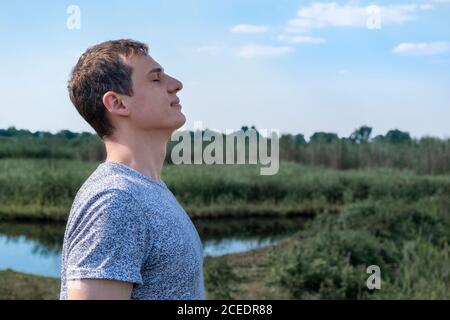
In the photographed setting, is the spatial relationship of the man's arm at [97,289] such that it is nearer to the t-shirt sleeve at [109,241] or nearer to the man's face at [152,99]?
the t-shirt sleeve at [109,241]

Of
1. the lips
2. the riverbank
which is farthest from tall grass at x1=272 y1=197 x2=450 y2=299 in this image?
the lips

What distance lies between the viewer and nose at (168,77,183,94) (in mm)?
1156

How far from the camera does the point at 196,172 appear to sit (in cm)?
684

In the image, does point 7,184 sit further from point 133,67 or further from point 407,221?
point 133,67

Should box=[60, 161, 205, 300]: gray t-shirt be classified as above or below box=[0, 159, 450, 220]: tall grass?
below

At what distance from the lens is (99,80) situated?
1.10 m

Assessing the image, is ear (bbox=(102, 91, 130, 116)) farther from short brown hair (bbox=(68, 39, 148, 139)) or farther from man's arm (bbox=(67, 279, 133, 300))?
man's arm (bbox=(67, 279, 133, 300))

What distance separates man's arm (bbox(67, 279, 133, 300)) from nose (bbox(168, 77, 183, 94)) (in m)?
0.35

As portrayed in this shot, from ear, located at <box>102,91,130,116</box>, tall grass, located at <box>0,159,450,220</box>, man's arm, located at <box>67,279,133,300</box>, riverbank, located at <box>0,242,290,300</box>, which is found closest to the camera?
man's arm, located at <box>67,279,133,300</box>

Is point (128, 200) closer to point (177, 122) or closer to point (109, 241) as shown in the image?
point (109, 241)

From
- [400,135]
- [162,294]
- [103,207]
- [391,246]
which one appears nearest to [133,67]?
[103,207]

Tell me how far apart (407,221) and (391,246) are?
1.29ft

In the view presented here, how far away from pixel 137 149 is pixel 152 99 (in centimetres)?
9

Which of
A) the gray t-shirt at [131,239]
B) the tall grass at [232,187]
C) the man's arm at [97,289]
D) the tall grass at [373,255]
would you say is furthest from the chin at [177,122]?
the tall grass at [232,187]
